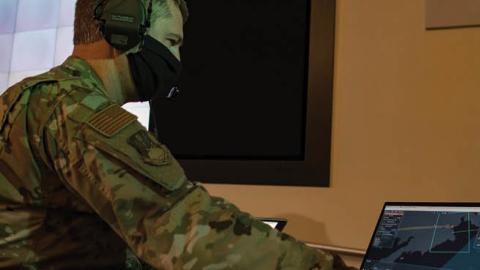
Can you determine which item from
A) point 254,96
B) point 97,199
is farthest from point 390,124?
point 97,199

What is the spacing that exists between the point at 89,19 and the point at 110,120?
37 cm

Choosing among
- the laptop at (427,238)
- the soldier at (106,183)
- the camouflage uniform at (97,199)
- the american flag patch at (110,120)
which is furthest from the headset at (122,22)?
the laptop at (427,238)

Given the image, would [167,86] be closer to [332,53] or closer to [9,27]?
[332,53]

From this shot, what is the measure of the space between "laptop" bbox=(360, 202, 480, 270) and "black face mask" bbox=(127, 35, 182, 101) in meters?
0.56

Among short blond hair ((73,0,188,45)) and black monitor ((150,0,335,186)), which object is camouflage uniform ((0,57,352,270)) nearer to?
short blond hair ((73,0,188,45))

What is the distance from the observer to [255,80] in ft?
5.66

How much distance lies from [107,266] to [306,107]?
87 cm

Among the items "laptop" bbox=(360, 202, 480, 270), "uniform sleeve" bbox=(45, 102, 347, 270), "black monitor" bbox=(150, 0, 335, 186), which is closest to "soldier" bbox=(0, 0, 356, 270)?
"uniform sleeve" bbox=(45, 102, 347, 270)

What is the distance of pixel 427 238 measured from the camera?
1064mm

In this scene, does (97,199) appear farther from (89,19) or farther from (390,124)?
(390,124)

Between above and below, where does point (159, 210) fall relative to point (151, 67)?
below

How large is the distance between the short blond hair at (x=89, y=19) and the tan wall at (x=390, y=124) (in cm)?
69

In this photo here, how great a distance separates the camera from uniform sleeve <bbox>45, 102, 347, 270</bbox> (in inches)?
26.9

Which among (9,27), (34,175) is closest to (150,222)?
(34,175)
